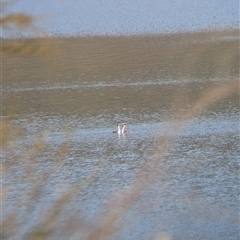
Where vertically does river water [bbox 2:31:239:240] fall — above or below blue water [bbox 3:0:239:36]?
below

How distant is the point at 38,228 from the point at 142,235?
4954 millimetres

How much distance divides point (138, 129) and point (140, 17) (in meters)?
6.97

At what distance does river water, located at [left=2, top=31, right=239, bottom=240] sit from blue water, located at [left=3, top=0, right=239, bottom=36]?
22.6 inches

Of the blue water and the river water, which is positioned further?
the blue water

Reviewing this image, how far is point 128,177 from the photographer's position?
9258 mm

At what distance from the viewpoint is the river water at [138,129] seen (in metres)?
7.68

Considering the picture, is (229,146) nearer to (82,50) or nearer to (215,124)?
(215,124)

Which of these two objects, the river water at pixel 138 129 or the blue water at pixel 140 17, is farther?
the blue water at pixel 140 17

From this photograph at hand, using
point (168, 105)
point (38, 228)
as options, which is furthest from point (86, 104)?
point (38, 228)

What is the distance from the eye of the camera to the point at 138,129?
38.3 feet

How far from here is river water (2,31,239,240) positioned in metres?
7.68

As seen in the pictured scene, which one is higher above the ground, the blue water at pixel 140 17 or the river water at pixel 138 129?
the blue water at pixel 140 17

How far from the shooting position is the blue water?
17219 millimetres

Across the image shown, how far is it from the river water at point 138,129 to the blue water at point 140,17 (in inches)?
22.6
